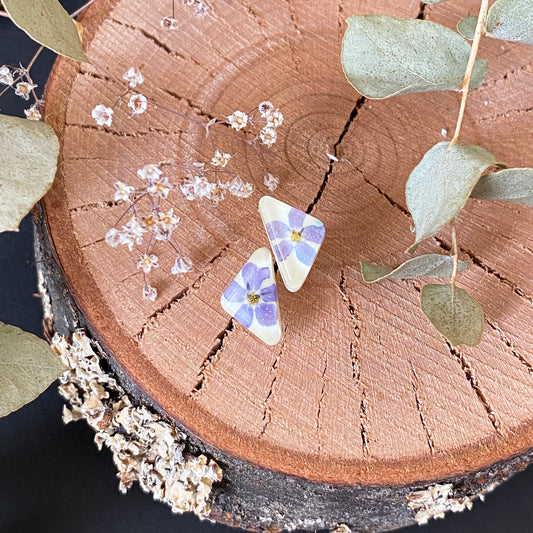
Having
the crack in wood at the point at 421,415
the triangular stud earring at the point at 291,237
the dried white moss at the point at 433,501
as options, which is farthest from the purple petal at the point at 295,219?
the dried white moss at the point at 433,501

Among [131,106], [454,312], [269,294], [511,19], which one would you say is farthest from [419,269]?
[131,106]

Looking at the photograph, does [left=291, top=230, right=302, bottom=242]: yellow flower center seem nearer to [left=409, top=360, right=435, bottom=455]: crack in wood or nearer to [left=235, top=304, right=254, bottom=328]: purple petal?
[left=235, top=304, right=254, bottom=328]: purple petal

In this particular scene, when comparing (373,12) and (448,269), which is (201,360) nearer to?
(448,269)

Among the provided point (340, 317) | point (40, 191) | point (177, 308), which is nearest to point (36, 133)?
point (40, 191)

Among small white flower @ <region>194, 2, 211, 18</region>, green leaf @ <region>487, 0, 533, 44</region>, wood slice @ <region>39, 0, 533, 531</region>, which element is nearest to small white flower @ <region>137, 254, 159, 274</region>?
wood slice @ <region>39, 0, 533, 531</region>

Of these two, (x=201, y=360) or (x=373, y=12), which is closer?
(x=201, y=360)

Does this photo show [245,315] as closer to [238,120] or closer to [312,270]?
[312,270]
